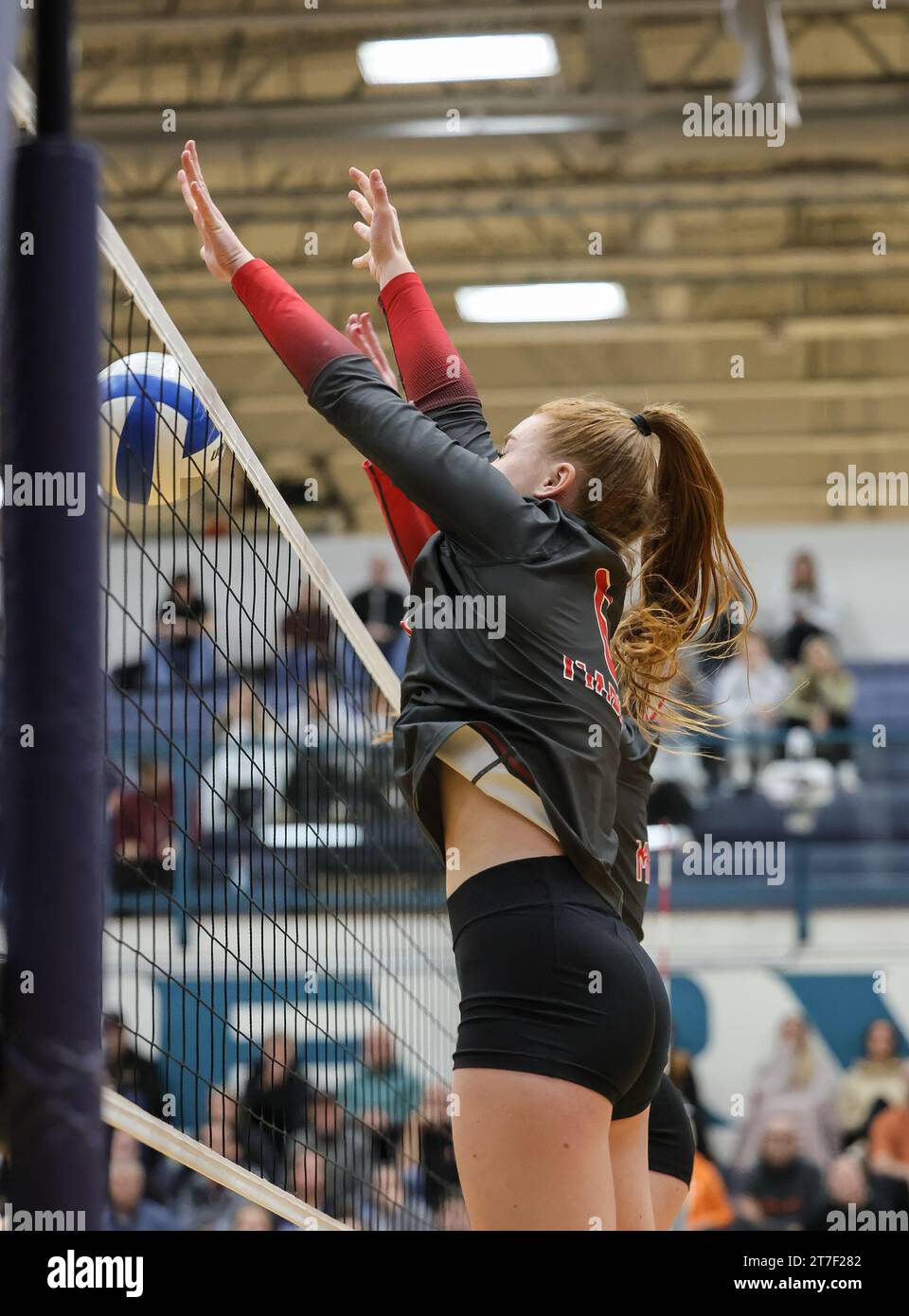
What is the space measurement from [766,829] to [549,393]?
629 centimetres

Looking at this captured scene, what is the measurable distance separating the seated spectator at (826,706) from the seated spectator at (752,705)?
0.46 feet

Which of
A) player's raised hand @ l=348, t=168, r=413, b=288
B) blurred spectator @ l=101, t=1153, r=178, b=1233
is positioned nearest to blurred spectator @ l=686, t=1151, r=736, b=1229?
blurred spectator @ l=101, t=1153, r=178, b=1233

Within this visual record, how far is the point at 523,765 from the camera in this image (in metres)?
1.95

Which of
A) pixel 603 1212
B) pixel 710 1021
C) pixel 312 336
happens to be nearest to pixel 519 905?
pixel 603 1212

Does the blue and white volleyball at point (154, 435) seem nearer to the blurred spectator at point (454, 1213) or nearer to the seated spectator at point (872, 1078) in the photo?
the blurred spectator at point (454, 1213)

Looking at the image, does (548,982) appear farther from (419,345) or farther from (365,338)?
(365,338)

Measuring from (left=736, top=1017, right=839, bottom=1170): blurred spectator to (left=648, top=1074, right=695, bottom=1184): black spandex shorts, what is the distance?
18.9 feet

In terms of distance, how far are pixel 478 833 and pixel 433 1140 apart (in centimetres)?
446

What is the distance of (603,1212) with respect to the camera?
1865 mm

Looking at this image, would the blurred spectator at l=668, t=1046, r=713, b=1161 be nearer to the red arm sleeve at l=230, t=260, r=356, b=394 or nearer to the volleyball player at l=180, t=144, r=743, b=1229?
the volleyball player at l=180, t=144, r=743, b=1229

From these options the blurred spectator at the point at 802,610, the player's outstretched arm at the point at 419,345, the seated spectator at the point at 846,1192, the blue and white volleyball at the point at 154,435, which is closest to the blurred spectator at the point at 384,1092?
the seated spectator at the point at 846,1192

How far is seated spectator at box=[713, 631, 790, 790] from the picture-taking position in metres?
10.3

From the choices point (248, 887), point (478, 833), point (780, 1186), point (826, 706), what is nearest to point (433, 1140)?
point (248, 887)
